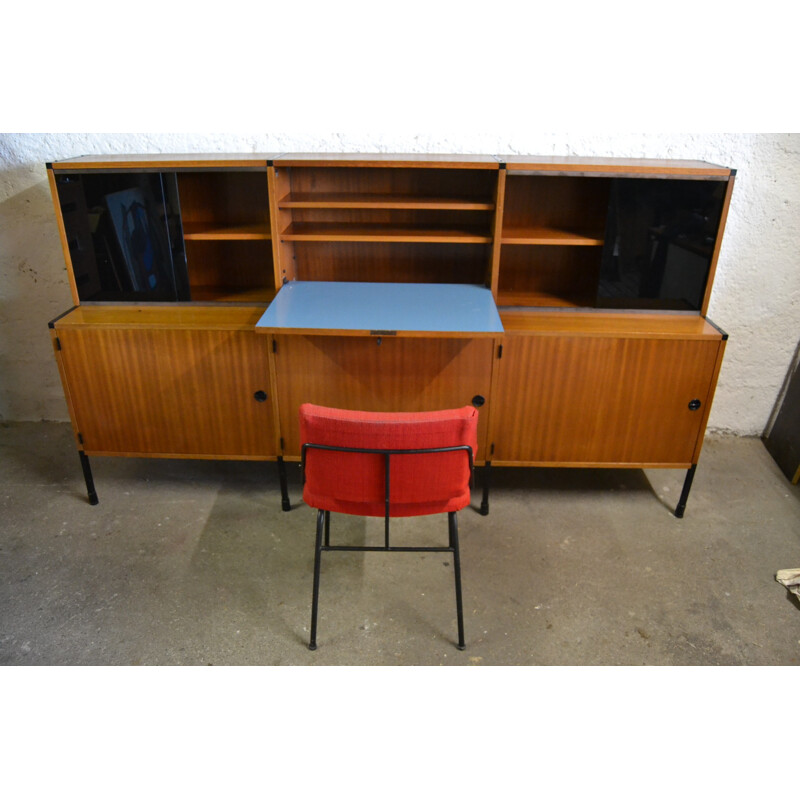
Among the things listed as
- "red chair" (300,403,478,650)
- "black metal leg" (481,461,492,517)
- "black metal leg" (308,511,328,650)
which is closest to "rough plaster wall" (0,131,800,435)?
"black metal leg" (481,461,492,517)

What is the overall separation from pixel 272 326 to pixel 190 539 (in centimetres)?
104

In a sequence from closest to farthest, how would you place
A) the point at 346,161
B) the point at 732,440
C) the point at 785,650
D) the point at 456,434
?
the point at 456,434
the point at 785,650
the point at 346,161
the point at 732,440

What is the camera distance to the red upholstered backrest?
1.78 meters

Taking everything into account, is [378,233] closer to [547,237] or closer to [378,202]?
[378,202]

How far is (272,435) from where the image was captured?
8.96 ft

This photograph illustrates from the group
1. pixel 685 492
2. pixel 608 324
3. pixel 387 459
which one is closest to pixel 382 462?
pixel 387 459

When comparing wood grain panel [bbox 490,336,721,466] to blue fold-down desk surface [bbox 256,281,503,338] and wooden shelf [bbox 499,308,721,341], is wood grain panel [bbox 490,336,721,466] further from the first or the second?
blue fold-down desk surface [bbox 256,281,503,338]

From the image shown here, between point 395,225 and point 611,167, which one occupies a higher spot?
point 611,167

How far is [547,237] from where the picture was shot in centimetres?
264

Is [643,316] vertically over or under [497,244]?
under

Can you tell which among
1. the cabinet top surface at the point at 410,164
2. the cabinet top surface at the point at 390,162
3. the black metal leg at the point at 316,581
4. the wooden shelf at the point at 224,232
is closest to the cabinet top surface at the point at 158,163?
the cabinet top surface at the point at 410,164

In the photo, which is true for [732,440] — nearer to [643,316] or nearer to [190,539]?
[643,316]

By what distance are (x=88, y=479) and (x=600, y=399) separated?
7.43 feet

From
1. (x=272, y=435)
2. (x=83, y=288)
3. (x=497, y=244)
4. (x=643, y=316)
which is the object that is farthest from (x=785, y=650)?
(x=83, y=288)
